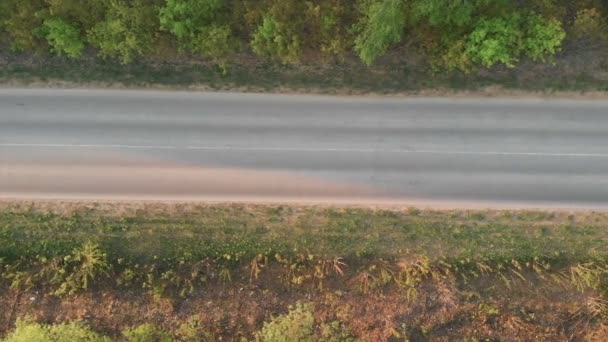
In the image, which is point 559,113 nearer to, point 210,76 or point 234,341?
point 210,76

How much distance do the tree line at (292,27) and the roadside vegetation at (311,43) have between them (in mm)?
31

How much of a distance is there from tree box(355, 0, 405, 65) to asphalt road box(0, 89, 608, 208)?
2.13 metres

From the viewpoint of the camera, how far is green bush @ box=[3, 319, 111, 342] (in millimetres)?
17438

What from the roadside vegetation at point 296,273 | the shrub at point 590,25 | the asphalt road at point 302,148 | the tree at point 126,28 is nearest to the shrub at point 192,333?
the roadside vegetation at point 296,273

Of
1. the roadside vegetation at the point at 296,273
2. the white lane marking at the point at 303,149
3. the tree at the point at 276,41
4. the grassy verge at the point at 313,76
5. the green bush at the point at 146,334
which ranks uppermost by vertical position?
the tree at the point at 276,41

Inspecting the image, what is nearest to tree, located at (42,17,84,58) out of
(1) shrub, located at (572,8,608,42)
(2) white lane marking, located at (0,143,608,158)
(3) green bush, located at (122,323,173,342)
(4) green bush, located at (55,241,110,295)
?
(2) white lane marking, located at (0,143,608,158)

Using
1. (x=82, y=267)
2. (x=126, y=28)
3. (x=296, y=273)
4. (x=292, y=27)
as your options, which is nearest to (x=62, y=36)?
(x=126, y=28)

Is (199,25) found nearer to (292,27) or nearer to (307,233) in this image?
(292,27)

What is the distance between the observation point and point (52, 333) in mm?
17531

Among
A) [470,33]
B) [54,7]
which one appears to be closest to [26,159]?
[54,7]

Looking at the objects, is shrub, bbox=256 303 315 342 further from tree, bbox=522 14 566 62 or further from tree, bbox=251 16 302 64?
tree, bbox=522 14 566 62

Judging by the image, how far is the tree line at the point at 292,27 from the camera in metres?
16.6

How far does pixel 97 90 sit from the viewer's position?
18312 mm

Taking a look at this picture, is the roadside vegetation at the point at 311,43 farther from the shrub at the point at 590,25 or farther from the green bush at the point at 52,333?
the green bush at the point at 52,333
